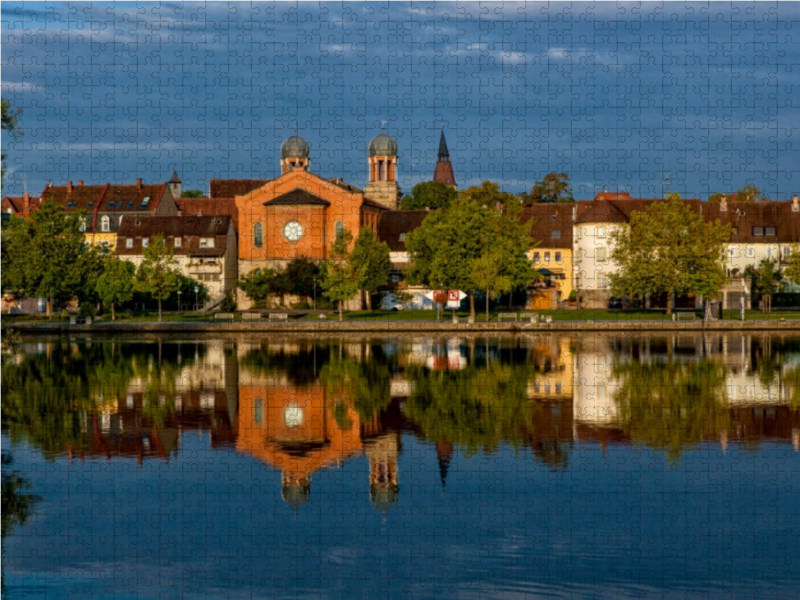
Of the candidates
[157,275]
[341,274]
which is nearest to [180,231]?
[157,275]

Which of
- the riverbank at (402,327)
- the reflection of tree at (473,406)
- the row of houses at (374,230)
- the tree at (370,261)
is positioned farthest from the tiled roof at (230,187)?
the reflection of tree at (473,406)

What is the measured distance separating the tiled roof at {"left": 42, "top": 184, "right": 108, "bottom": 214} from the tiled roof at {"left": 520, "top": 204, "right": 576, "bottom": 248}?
35.7m

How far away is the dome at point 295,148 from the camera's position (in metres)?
106

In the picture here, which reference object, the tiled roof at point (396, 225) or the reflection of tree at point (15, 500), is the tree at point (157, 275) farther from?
the reflection of tree at point (15, 500)

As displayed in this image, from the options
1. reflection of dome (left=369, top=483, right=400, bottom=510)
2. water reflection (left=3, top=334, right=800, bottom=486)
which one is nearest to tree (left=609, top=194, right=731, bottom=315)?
water reflection (left=3, top=334, right=800, bottom=486)

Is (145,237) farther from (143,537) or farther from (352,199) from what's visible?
(143,537)

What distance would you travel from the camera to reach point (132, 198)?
10706cm

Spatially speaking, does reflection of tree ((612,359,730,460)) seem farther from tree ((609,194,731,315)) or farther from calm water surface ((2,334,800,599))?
tree ((609,194,731,315))

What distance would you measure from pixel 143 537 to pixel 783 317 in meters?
61.5

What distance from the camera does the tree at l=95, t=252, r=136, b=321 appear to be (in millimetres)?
77625

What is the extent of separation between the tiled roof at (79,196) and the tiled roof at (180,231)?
8979mm

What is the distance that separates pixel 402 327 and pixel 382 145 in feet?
140

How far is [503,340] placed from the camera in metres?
60.6

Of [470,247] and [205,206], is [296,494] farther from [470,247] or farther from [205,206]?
[205,206]
